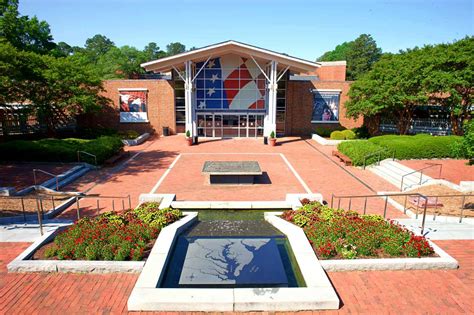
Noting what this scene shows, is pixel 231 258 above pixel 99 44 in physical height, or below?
below

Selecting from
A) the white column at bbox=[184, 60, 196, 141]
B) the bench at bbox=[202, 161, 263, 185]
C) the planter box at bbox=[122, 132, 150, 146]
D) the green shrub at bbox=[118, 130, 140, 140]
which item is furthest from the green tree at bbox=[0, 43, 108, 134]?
the bench at bbox=[202, 161, 263, 185]

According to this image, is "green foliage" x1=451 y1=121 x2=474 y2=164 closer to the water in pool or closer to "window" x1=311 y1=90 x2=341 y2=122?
the water in pool

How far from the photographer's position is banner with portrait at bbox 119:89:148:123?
30.5m

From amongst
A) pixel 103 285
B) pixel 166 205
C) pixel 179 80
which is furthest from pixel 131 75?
pixel 103 285

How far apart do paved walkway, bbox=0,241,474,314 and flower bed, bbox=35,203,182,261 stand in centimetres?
57

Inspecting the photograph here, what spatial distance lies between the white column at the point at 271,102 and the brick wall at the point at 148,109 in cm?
902

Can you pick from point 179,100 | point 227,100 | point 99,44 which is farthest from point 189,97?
point 99,44

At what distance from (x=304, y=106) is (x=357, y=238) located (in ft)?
76.6

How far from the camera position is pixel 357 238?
29.8ft

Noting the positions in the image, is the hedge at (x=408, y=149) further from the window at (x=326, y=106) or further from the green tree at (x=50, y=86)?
the green tree at (x=50, y=86)

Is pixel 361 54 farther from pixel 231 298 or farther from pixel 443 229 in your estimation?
pixel 231 298

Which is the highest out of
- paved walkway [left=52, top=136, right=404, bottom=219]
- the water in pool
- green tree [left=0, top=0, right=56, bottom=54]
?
green tree [left=0, top=0, right=56, bottom=54]

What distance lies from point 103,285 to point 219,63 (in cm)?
2407

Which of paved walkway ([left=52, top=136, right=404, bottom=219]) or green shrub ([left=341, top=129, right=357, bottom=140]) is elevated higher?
green shrub ([left=341, top=129, right=357, bottom=140])
